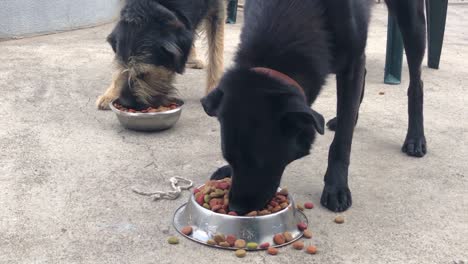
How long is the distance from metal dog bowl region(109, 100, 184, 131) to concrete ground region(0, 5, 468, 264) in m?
0.07

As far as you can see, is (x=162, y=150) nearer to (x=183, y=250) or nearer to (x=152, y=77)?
(x=152, y=77)

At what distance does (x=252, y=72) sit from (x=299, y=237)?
2.85 ft

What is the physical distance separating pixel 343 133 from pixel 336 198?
38 centimetres

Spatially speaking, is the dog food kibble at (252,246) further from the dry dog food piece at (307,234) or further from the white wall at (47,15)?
the white wall at (47,15)

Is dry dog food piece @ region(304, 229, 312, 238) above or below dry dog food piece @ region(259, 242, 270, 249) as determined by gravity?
below

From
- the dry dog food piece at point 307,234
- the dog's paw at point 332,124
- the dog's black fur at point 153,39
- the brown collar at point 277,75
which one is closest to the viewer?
the brown collar at point 277,75

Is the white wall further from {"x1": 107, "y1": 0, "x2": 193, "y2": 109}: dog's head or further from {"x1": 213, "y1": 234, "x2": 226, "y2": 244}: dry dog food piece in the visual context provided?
{"x1": 213, "y1": 234, "x2": 226, "y2": 244}: dry dog food piece

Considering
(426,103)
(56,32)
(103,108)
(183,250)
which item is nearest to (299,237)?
(183,250)

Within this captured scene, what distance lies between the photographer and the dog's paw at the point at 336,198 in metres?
3.26

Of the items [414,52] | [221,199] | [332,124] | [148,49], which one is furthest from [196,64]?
[221,199]

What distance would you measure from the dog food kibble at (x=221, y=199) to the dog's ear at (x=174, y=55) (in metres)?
1.53

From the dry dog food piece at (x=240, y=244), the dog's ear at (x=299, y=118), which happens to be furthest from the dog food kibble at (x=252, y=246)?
the dog's ear at (x=299, y=118)

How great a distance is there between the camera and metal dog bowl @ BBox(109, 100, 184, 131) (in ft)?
14.4

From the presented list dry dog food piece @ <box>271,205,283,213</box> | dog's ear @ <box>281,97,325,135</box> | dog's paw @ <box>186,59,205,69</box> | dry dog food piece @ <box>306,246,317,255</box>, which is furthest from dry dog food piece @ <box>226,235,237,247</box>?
dog's paw @ <box>186,59,205,69</box>
